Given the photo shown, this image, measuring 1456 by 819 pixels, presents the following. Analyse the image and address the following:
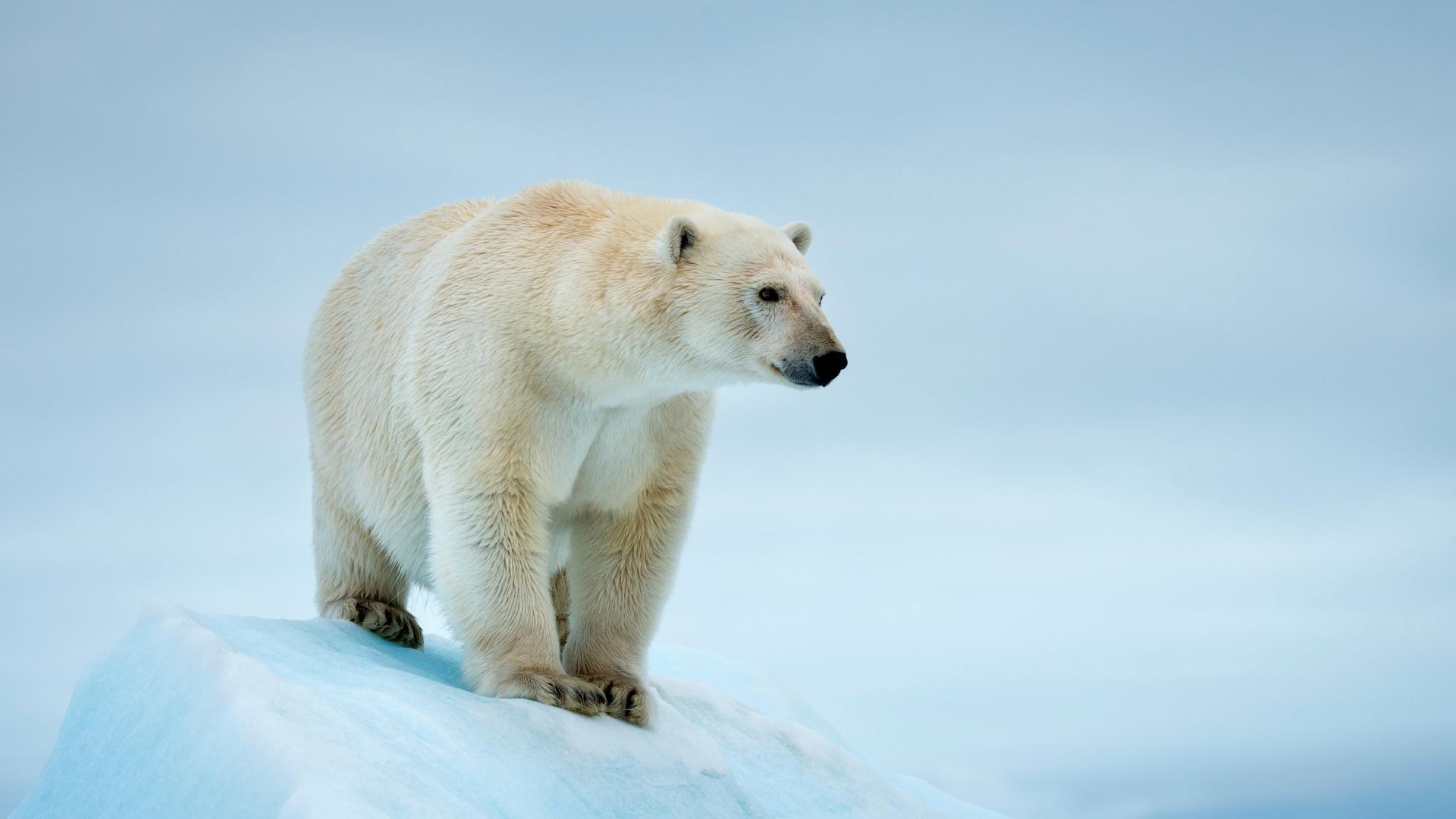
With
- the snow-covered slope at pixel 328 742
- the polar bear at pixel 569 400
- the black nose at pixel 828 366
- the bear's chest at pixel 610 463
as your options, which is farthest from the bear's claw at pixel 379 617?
the black nose at pixel 828 366

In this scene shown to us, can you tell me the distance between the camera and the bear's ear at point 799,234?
7273 mm

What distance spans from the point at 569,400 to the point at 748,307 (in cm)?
107

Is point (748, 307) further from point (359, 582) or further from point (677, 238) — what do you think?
point (359, 582)

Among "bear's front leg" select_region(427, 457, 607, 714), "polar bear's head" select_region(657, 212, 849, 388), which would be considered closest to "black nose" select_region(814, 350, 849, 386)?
"polar bear's head" select_region(657, 212, 849, 388)

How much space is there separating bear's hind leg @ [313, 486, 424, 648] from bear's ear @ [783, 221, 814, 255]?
3.02 m

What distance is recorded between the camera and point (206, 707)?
5391 millimetres

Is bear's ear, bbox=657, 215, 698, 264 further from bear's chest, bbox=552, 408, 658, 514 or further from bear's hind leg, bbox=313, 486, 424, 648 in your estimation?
bear's hind leg, bbox=313, 486, 424, 648

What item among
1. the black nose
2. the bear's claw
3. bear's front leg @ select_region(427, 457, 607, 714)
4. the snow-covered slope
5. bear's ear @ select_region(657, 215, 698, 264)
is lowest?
the snow-covered slope

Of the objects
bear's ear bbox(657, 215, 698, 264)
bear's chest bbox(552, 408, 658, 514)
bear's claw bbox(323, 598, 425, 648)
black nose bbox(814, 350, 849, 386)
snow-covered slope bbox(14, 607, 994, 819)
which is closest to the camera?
snow-covered slope bbox(14, 607, 994, 819)

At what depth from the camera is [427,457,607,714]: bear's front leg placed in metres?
6.82

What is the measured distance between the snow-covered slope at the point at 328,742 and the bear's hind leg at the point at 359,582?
137mm

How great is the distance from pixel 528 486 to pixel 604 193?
1.62 meters

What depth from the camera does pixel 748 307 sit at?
6473 millimetres

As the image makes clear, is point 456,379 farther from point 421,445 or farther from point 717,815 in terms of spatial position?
point 717,815
